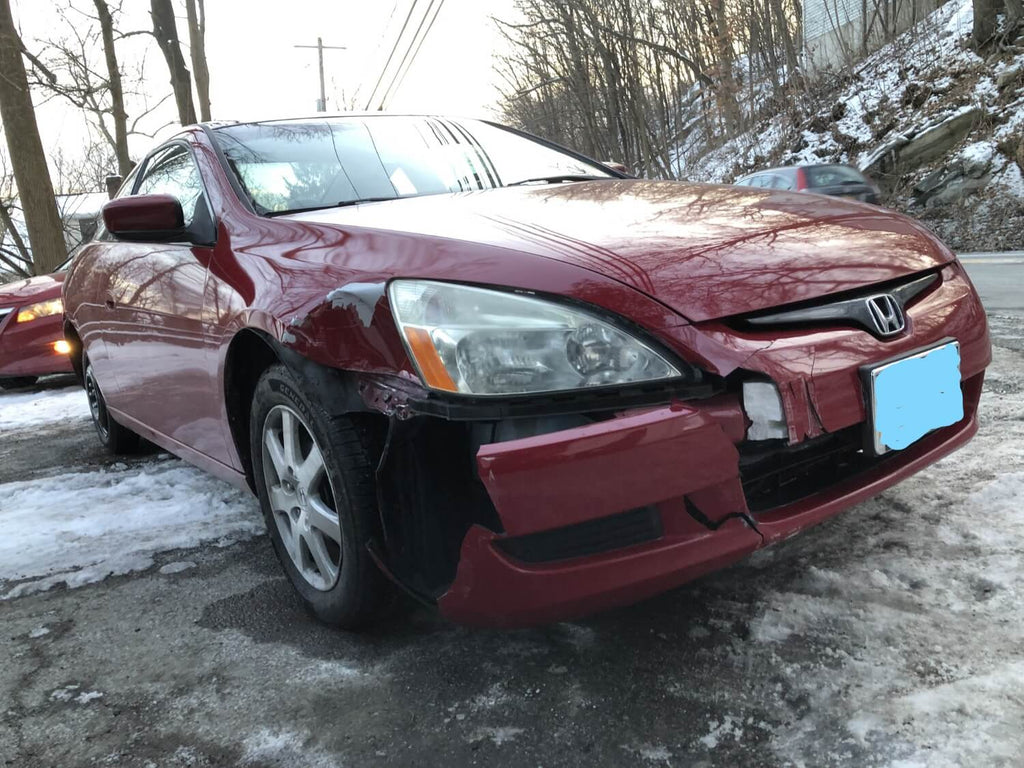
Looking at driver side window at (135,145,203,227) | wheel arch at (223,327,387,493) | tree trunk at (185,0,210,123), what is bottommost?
wheel arch at (223,327,387,493)

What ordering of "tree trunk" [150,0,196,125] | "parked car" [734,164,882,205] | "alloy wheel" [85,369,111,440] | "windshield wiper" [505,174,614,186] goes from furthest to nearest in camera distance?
"tree trunk" [150,0,196,125] < "parked car" [734,164,882,205] < "alloy wheel" [85,369,111,440] < "windshield wiper" [505,174,614,186]

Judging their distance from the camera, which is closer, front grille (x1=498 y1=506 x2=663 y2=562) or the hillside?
front grille (x1=498 y1=506 x2=663 y2=562)

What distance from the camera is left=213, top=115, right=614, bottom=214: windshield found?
99.2 inches

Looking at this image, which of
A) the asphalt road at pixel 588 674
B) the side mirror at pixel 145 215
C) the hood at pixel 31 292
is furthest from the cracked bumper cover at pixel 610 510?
the hood at pixel 31 292

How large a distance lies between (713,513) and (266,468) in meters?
1.24

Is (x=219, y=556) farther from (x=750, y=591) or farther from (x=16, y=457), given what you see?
(x=16, y=457)

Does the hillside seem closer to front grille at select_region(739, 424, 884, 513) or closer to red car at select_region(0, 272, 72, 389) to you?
red car at select_region(0, 272, 72, 389)

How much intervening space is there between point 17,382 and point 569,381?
691 centimetres

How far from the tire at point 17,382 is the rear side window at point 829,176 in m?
8.65

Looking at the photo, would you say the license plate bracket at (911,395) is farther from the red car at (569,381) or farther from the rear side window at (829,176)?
the rear side window at (829,176)

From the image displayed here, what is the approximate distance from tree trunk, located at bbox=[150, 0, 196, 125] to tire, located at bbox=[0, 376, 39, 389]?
6.82m

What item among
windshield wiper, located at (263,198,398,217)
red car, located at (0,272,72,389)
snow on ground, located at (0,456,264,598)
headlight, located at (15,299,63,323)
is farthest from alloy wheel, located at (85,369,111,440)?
headlight, located at (15,299,63,323)

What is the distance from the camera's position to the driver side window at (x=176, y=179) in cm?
270

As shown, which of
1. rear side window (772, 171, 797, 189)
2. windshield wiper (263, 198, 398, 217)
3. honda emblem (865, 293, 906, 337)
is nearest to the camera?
honda emblem (865, 293, 906, 337)
